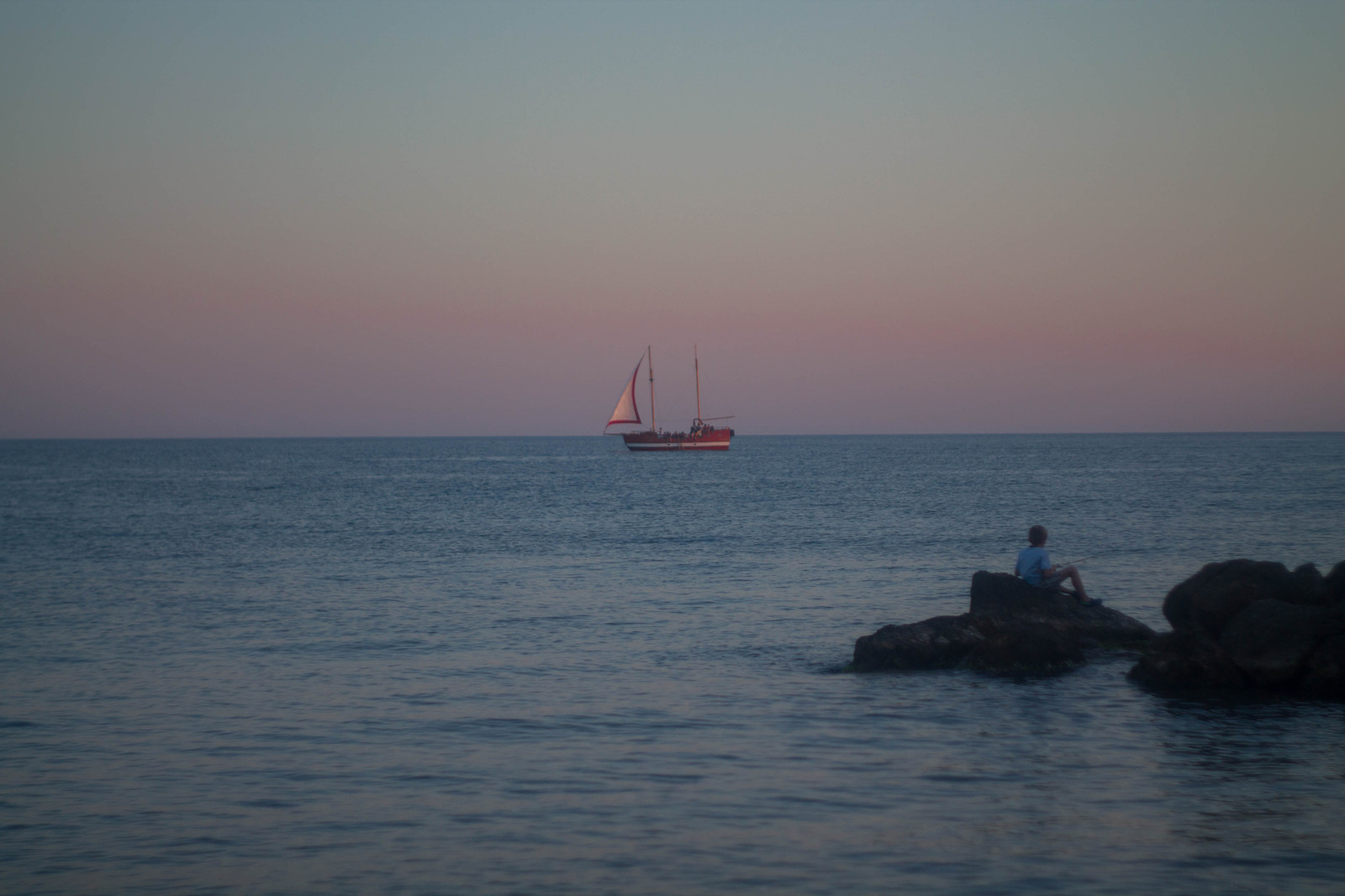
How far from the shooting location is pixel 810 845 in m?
7.70

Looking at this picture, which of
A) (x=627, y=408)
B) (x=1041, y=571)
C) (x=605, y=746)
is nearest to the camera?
(x=605, y=746)

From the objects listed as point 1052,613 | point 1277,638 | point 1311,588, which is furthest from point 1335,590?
point 1052,613

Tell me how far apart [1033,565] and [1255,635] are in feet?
11.1

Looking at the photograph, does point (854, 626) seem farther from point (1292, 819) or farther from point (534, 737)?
point (1292, 819)

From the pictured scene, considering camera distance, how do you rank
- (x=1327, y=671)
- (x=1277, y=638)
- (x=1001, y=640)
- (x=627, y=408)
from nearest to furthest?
(x=1327, y=671)
(x=1277, y=638)
(x=1001, y=640)
(x=627, y=408)

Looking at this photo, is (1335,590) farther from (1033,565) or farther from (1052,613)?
(1033,565)

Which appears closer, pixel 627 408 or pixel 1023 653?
pixel 1023 653

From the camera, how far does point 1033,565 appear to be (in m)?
15.6

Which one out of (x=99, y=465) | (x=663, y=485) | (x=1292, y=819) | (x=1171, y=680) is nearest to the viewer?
Answer: (x=1292, y=819)

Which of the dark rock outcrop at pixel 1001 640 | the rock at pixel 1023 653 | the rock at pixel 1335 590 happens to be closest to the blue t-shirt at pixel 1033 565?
the dark rock outcrop at pixel 1001 640

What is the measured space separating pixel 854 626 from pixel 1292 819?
9646mm

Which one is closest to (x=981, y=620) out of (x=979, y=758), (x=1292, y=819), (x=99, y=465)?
(x=979, y=758)

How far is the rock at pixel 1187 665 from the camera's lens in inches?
496

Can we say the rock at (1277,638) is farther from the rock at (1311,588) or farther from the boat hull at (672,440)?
the boat hull at (672,440)
